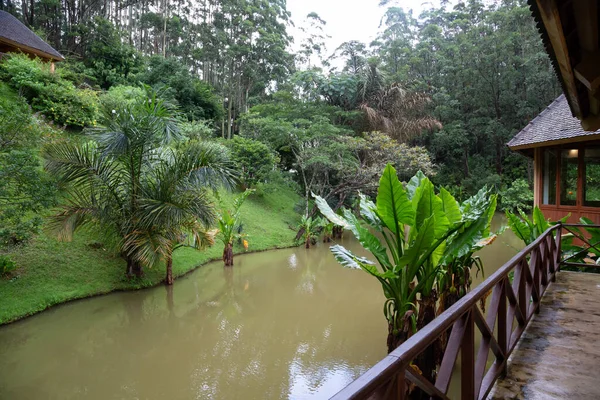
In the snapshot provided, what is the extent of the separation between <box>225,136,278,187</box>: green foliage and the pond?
741 centimetres

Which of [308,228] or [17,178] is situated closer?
[17,178]

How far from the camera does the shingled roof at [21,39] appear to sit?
14.4 m

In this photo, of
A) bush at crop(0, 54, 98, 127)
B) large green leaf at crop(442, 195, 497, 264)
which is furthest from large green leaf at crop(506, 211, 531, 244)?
bush at crop(0, 54, 98, 127)

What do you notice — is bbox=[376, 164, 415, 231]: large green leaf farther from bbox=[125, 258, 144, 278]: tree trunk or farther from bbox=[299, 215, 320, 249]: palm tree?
bbox=[299, 215, 320, 249]: palm tree

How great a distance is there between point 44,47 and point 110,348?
16.0m

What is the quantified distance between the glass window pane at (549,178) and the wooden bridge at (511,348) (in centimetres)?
612

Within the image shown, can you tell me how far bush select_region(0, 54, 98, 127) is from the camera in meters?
12.2

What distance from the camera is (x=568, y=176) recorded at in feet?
30.8

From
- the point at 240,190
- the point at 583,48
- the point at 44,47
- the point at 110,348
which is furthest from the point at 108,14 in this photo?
the point at 583,48

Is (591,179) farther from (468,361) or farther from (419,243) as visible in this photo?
(468,361)

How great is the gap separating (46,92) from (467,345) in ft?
48.2

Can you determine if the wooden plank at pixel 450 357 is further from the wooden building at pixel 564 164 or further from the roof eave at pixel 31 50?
the roof eave at pixel 31 50

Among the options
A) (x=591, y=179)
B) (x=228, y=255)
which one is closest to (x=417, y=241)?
(x=228, y=255)

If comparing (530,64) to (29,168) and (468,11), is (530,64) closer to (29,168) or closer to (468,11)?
(468,11)
